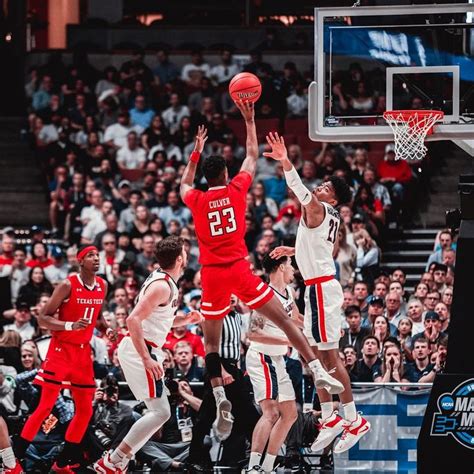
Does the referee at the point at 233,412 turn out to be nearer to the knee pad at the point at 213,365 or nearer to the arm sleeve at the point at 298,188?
the knee pad at the point at 213,365

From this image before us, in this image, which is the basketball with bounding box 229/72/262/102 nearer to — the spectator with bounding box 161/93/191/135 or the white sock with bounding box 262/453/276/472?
the white sock with bounding box 262/453/276/472

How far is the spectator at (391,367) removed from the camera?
1379 centimetres

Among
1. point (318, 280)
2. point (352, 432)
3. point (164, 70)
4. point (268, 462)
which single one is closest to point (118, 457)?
point (268, 462)

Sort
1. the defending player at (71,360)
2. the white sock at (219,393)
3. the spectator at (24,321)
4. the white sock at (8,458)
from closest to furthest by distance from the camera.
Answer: the white sock at (219,393), the white sock at (8,458), the defending player at (71,360), the spectator at (24,321)

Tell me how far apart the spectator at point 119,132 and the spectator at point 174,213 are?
2431 mm

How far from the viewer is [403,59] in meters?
12.0

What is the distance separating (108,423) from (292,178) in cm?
393

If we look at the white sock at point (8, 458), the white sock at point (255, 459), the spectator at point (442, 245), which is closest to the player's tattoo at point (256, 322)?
the white sock at point (255, 459)

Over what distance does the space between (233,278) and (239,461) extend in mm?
2880

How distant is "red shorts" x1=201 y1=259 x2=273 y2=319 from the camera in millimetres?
11055

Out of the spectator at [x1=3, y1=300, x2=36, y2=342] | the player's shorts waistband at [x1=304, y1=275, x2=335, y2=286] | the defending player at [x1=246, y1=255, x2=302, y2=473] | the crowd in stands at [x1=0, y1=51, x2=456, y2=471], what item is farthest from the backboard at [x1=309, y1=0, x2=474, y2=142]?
the spectator at [x1=3, y1=300, x2=36, y2=342]

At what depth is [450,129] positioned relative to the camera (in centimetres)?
1141

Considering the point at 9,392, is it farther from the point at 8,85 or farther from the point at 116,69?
the point at 8,85

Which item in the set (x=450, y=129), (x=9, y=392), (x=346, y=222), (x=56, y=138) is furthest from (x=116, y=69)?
(x=450, y=129)
